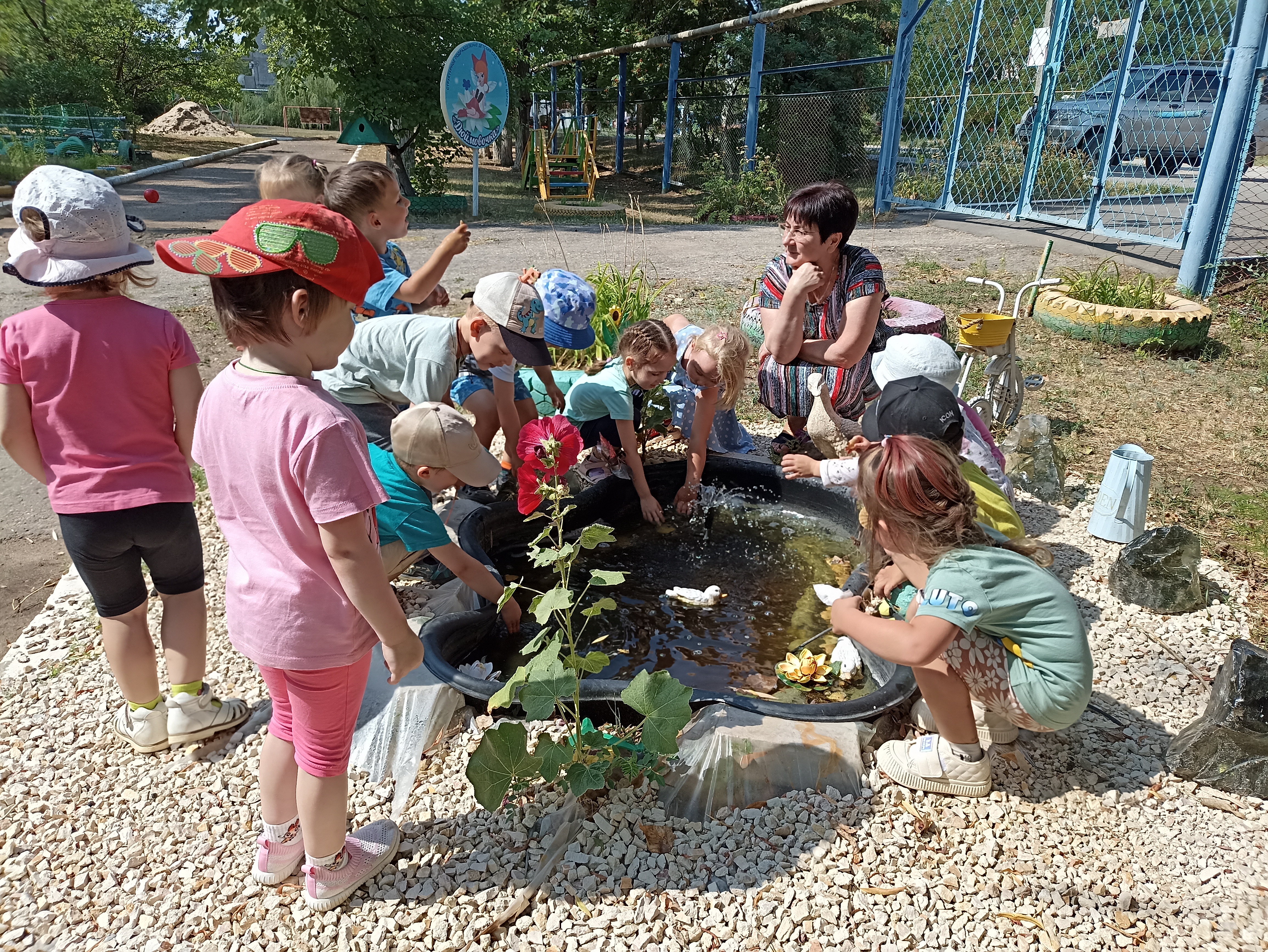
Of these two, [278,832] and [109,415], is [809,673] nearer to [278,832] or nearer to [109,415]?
[278,832]

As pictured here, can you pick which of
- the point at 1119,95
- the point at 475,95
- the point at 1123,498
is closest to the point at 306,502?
the point at 1123,498

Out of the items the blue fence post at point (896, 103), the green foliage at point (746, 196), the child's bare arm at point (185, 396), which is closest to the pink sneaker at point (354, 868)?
the child's bare arm at point (185, 396)

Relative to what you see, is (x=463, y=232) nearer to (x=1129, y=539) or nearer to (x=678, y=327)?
(x=678, y=327)

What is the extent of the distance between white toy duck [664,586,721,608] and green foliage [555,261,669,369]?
189 cm

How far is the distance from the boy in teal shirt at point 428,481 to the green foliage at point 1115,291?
5.15m

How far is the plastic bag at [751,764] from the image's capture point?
2090mm

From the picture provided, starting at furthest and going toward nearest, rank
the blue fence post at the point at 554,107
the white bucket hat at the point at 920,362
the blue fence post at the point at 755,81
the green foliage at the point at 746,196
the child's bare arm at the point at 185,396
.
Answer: the blue fence post at the point at 554,107
the green foliage at the point at 746,196
the blue fence post at the point at 755,81
the white bucket hat at the point at 920,362
the child's bare arm at the point at 185,396

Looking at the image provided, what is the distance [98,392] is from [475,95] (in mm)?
9367

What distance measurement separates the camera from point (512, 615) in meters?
2.71

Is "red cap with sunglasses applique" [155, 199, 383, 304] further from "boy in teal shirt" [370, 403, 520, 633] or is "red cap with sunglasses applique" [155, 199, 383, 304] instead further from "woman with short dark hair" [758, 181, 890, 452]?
"woman with short dark hair" [758, 181, 890, 452]

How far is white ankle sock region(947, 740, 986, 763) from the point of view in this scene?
211 centimetres

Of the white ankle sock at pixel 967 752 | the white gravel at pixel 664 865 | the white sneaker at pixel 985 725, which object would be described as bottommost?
the white gravel at pixel 664 865

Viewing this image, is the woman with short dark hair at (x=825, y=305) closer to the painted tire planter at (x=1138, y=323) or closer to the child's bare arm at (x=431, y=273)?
the child's bare arm at (x=431, y=273)

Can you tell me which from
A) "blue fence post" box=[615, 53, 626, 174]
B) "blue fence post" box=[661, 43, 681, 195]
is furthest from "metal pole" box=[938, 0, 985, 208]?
"blue fence post" box=[615, 53, 626, 174]
